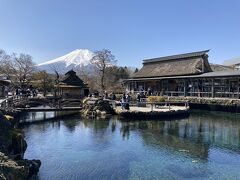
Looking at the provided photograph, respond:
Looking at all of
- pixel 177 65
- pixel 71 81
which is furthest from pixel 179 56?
pixel 71 81

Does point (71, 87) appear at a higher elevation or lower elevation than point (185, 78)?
lower

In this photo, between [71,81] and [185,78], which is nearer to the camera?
[185,78]

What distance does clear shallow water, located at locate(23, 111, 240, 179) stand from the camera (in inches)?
496

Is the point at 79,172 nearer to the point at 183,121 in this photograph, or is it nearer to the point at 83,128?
the point at 83,128

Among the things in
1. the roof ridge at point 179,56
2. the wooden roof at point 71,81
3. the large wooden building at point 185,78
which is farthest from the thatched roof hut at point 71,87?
the roof ridge at point 179,56

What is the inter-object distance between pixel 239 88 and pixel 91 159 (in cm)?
2663

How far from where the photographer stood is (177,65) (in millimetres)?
47875

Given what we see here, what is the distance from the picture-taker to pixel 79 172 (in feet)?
41.2

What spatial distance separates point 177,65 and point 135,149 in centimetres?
3323

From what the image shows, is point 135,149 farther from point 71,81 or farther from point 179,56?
point 179,56

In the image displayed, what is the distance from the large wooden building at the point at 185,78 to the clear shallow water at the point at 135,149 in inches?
396

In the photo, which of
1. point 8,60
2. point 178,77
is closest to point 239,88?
point 178,77

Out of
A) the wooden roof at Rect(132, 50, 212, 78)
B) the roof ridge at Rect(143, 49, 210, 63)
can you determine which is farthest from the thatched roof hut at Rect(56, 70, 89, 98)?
the roof ridge at Rect(143, 49, 210, 63)

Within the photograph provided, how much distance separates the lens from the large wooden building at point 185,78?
119 ft
